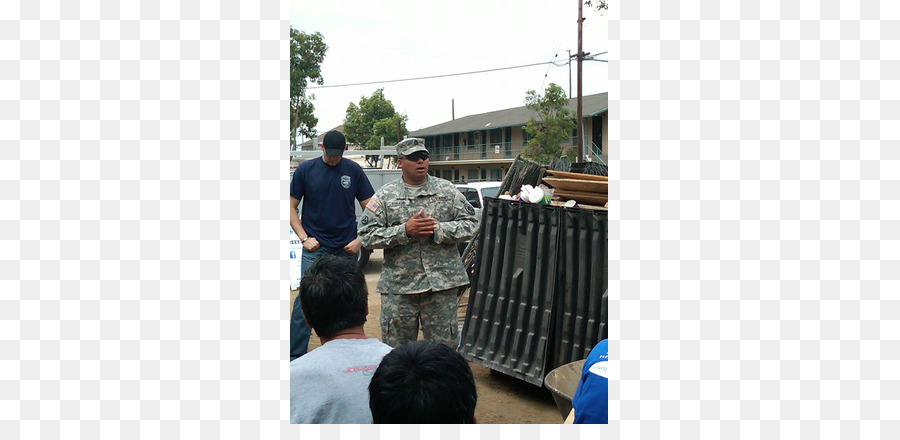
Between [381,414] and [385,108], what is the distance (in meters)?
58.6

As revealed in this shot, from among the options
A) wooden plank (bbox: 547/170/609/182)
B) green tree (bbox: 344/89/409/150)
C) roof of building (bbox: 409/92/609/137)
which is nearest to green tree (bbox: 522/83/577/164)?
roof of building (bbox: 409/92/609/137)

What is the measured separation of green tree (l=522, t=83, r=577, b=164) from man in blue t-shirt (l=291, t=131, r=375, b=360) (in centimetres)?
2984

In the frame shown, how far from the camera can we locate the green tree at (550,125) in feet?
113

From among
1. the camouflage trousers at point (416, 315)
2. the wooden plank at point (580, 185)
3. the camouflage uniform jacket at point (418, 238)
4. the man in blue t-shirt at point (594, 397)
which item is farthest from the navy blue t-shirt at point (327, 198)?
the man in blue t-shirt at point (594, 397)

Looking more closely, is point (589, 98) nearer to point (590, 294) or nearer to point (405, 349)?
point (590, 294)

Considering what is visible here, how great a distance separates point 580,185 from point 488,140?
45328 millimetres

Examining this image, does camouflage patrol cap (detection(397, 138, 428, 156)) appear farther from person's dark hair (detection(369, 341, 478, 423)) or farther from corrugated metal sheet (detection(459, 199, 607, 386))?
person's dark hair (detection(369, 341, 478, 423))

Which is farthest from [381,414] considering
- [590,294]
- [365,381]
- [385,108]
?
[385,108]

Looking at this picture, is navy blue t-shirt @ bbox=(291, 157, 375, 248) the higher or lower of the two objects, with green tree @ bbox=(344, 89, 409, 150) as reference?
lower

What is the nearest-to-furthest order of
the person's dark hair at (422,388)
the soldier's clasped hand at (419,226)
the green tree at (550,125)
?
the person's dark hair at (422,388) → the soldier's clasped hand at (419,226) → the green tree at (550,125)

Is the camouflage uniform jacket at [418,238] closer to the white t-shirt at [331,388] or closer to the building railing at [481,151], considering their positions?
the white t-shirt at [331,388]

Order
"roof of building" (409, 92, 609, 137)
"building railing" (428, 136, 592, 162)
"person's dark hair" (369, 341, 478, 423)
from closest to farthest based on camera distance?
1. "person's dark hair" (369, 341, 478, 423)
2. "roof of building" (409, 92, 609, 137)
3. "building railing" (428, 136, 592, 162)

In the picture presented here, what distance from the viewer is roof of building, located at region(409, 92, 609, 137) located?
38.4 metres

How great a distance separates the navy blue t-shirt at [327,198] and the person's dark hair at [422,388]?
3138 millimetres
